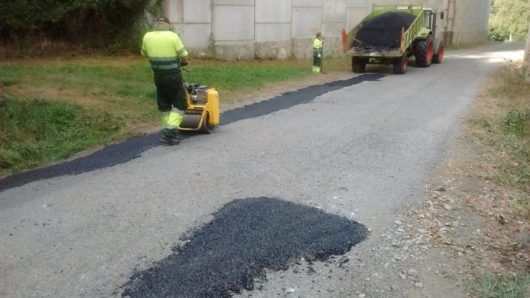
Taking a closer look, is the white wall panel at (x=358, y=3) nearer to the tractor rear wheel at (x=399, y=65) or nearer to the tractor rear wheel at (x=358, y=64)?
the tractor rear wheel at (x=358, y=64)

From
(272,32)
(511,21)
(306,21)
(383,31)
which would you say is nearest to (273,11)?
(272,32)

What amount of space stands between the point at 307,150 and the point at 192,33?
36.2 ft

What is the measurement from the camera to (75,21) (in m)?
15.2

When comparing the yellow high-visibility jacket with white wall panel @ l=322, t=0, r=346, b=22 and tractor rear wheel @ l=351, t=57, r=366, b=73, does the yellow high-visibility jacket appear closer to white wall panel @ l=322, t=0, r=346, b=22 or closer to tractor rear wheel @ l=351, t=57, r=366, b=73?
tractor rear wheel @ l=351, t=57, r=366, b=73

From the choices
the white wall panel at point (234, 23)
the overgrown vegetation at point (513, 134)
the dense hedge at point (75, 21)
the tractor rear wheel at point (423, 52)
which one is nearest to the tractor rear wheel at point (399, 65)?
the tractor rear wheel at point (423, 52)

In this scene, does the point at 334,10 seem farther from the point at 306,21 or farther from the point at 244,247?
the point at 244,247

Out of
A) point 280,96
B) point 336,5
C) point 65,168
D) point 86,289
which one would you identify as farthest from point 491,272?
point 336,5

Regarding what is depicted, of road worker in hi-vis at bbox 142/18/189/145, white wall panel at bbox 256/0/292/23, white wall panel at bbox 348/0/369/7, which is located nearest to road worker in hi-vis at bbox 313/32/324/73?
white wall panel at bbox 256/0/292/23

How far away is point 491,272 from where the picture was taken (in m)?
3.80

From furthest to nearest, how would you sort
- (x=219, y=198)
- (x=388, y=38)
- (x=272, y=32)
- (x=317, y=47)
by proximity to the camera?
(x=272, y=32), (x=317, y=47), (x=388, y=38), (x=219, y=198)

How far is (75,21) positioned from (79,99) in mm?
7016

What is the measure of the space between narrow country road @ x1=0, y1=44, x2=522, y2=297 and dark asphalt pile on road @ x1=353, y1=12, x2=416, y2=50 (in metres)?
7.42

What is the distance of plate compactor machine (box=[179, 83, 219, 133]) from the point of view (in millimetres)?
7543

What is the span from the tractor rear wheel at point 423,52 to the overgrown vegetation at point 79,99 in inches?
201
